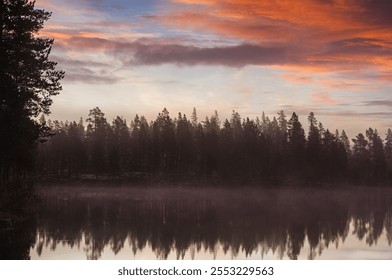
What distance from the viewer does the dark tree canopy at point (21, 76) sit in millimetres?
28312

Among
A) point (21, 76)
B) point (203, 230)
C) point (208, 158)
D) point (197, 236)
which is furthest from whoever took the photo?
point (208, 158)

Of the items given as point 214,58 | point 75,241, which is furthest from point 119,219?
point 214,58

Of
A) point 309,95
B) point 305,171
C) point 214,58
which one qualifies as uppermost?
point 214,58

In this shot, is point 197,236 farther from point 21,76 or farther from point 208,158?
point 208,158

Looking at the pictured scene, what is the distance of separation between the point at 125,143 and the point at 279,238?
94.2 meters

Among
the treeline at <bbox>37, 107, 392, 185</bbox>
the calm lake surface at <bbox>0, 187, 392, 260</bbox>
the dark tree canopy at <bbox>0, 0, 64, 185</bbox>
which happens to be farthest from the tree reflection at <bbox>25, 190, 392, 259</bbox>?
the treeline at <bbox>37, 107, 392, 185</bbox>

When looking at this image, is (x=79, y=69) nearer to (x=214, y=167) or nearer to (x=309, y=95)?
(x=309, y=95)

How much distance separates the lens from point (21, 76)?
34.7 meters

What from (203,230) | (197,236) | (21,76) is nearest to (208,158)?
(21,76)

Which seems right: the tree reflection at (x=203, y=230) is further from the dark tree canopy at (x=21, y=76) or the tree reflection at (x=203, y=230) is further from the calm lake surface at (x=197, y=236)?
the dark tree canopy at (x=21, y=76)

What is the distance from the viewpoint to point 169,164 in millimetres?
109875

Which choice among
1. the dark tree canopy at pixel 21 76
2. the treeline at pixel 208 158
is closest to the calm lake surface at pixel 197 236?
the dark tree canopy at pixel 21 76

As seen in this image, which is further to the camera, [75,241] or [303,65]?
[303,65]

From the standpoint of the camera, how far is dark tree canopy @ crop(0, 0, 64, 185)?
92.9 ft
